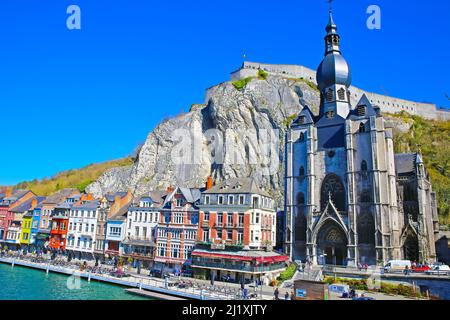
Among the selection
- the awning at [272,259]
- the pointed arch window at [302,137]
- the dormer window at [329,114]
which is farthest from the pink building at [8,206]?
the dormer window at [329,114]

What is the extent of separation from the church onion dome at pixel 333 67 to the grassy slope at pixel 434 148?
26.5 m

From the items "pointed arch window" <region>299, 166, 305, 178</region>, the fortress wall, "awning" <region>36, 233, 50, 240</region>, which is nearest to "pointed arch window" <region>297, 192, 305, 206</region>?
"pointed arch window" <region>299, 166, 305, 178</region>

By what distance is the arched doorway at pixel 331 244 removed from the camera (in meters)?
41.3

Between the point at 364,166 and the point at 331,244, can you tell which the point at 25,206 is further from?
the point at 364,166

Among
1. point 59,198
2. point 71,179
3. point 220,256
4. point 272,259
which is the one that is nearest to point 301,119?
point 272,259

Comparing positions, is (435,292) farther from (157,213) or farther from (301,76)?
(301,76)

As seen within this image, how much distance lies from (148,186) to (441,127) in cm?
6910

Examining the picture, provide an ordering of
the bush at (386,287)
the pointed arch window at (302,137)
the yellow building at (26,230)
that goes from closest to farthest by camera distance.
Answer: the bush at (386,287) < the pointed arch window at (302,137) < the yellow building at (26,230)

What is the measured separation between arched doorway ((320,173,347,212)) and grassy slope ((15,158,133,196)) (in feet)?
198

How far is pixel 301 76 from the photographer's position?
90625 millimetres

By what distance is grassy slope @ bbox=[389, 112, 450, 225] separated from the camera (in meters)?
58.5

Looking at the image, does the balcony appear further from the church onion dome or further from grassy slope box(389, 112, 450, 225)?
grassy slope box(389, 112, 450, 225)

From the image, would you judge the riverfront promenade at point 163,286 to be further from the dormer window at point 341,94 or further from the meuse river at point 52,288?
the dormer window at point 341,94

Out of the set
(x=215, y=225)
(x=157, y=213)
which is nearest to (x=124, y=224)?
(x=157, y=213)
